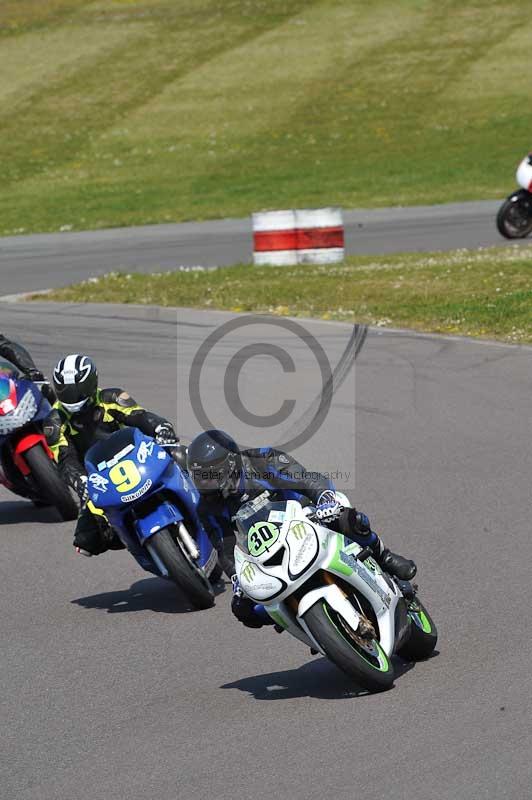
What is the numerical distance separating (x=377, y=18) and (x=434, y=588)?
4612 cm

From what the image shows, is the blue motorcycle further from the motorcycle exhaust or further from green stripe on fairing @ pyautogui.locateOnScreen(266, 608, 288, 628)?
green stripe on fairing @ pyautogui.locateOnScreen(266, 608, 288, 628)

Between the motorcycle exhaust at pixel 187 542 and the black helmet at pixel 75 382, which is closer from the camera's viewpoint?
the motorcycle exhaust at pixel 187 542

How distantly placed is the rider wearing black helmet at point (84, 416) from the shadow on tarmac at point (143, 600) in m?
0.66

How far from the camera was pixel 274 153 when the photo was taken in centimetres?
3759

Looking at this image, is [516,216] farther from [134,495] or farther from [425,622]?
[425,622]

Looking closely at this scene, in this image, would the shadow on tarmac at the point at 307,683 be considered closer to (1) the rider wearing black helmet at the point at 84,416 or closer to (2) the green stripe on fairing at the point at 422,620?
(2) the green stripe on fairing at the point at 422,620

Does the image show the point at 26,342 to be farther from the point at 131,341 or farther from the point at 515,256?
the point at 515,256

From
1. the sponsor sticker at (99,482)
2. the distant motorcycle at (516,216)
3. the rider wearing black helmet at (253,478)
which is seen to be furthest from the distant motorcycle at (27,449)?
the distant motorcycle at (516,216)

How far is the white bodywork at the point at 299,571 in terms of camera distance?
227 inches

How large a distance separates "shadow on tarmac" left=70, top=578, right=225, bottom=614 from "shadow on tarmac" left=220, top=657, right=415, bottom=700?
133 cm

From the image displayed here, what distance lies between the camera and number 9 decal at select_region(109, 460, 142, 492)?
24.2 ft

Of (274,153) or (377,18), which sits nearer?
(274,153)

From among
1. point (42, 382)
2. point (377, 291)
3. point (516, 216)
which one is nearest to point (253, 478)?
point (42, 382)

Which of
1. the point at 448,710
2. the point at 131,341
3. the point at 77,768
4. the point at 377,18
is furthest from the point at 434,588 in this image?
the point at 377,18
